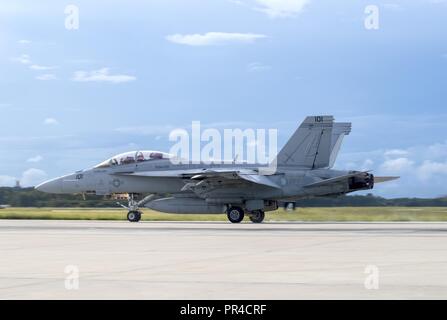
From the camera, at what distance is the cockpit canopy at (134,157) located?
1501 inches

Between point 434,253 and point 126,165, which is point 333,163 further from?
point 434,253

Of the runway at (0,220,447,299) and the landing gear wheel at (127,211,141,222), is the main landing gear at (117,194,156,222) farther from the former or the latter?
the runway at (0,220,447,299)

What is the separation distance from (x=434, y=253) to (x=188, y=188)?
853 inches

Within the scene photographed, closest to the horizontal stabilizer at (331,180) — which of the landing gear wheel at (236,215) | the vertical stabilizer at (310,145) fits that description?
the vertical stabilizer at (310,145)

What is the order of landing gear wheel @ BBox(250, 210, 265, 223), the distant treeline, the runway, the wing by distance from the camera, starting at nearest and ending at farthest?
the runway
the wing
landing gear wheel @ BBox(250, 210, 265, 223)
the distant treeline

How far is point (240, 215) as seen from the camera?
3628 centimetres

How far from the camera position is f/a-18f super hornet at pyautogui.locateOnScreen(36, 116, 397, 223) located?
35719 mm

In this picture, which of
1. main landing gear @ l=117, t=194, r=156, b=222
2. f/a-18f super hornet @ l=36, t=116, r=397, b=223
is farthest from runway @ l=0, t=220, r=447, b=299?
main landing gear @ l=117, t=194, r=156, b=222

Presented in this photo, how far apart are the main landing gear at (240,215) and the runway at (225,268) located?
49.2ft

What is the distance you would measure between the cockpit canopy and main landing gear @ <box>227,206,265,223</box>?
423 centimetres

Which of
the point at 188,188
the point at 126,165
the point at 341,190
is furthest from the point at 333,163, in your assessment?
the point at 126,165
